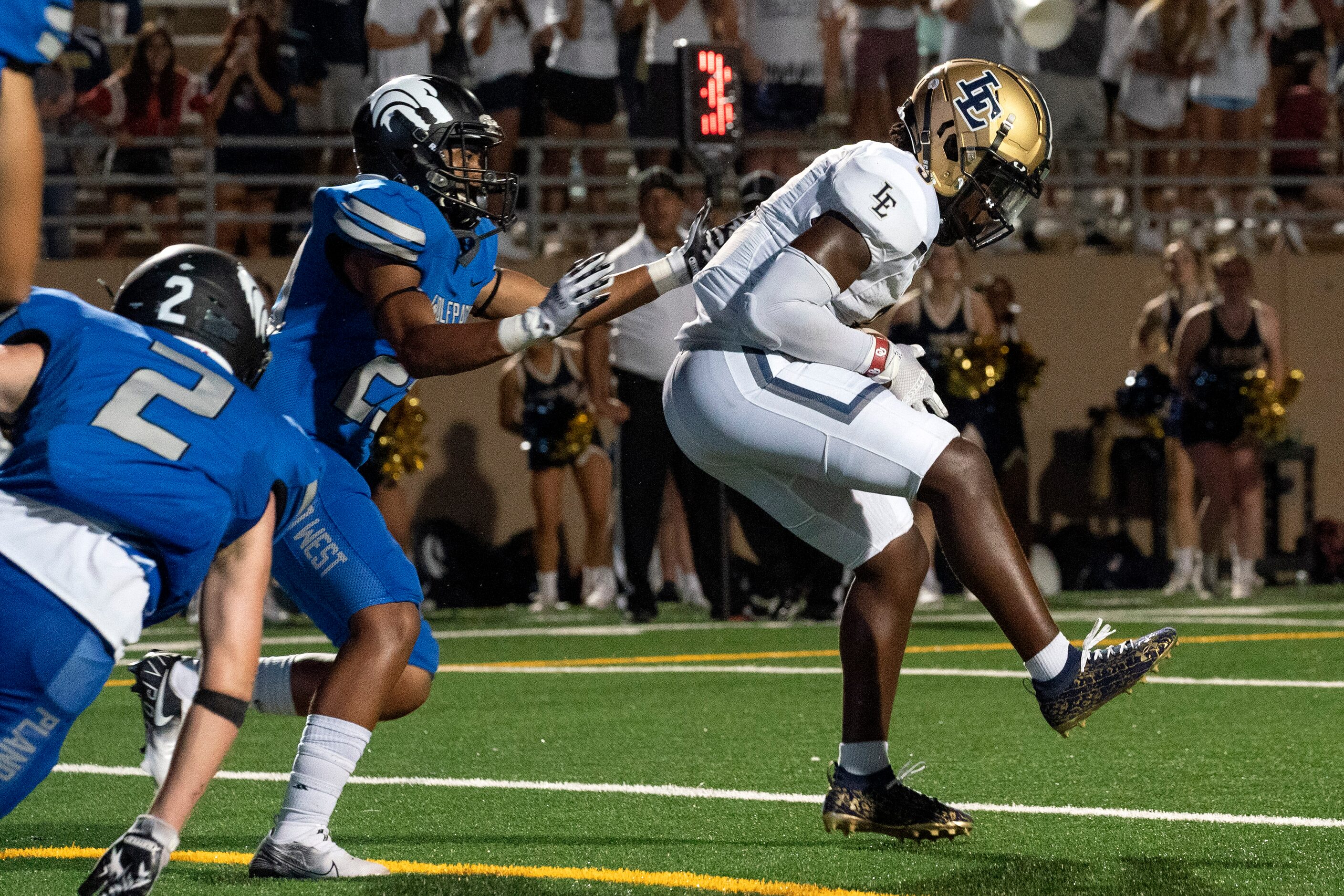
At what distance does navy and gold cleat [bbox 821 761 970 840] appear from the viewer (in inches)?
184

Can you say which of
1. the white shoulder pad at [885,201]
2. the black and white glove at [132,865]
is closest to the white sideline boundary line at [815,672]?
the white shoulder pad at [885,201]

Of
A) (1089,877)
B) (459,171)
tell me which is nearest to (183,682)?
(459,171)

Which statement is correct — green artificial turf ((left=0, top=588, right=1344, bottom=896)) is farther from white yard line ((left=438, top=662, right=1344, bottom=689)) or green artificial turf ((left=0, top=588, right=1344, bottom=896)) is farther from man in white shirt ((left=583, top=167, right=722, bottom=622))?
man in white shirt ((left=583, top=167, right=722, bottom=622))

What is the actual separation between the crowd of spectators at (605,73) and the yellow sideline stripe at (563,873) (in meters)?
8.57

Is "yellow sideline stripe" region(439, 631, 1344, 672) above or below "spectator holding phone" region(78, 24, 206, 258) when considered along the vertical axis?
below

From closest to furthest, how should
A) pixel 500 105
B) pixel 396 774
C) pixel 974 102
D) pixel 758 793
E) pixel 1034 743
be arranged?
pixel 974 102 < pixel 758 793 < pixel 396 774 < pixel 1034 743 < pixel 500 105

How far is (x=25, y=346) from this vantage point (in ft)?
10.9

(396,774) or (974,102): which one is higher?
(974,102)

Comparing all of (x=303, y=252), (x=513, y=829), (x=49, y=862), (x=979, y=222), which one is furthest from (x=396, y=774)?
(x=979, y=222)

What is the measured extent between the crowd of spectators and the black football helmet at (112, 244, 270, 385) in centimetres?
896

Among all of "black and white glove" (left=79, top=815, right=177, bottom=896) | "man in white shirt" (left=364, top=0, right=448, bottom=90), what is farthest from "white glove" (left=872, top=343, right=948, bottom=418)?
"man in white shirt" (left=364, top=0, right=448, bottom=90)

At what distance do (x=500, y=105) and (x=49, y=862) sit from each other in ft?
30.7

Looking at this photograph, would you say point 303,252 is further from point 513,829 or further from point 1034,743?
point 1034,743

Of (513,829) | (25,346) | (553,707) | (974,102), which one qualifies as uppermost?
(974,102)
